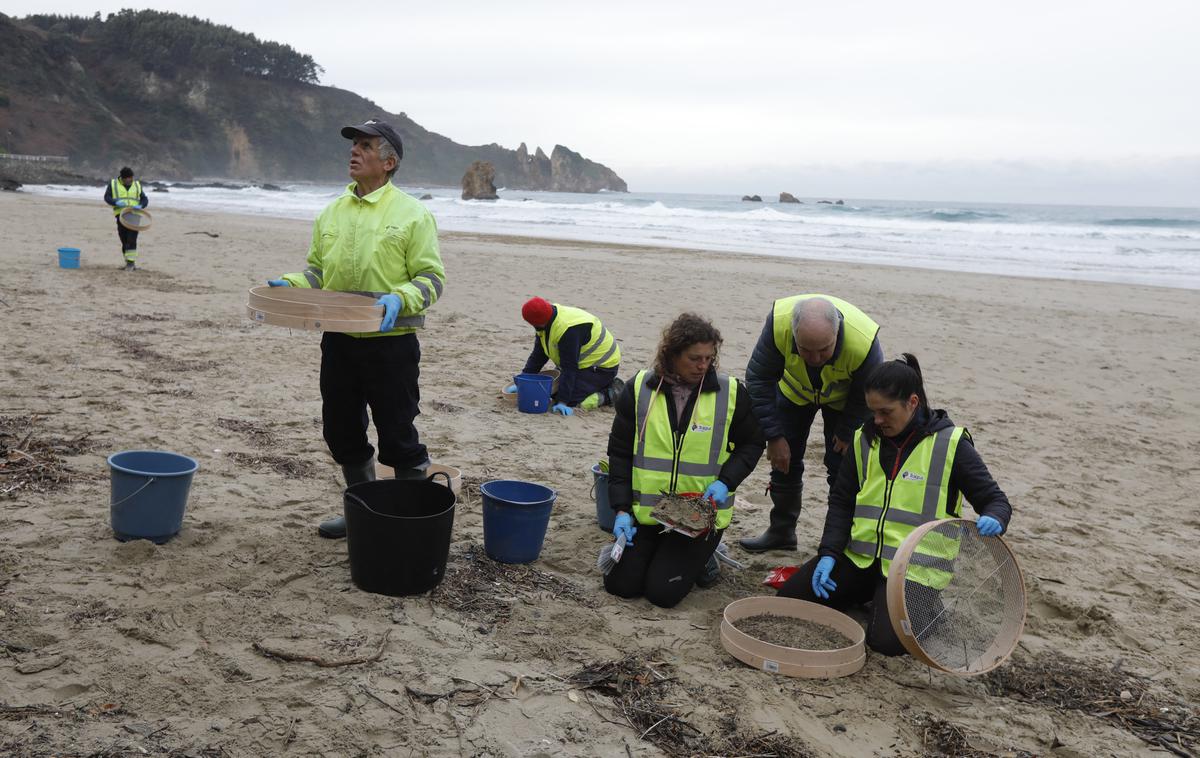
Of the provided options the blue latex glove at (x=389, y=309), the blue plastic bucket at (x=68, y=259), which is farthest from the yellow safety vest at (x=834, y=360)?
the blue plastic bucket at (x=68, y=259)

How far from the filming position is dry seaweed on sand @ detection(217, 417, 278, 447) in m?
5.79

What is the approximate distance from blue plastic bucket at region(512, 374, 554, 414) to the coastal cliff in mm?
78342

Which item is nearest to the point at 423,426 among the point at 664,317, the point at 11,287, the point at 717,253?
the point at 664,317

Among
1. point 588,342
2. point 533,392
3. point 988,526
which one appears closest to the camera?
point 988,526

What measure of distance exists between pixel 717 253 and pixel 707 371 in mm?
19521

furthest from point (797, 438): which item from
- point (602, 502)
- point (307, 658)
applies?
point (307, 658)

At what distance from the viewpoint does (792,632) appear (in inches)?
153

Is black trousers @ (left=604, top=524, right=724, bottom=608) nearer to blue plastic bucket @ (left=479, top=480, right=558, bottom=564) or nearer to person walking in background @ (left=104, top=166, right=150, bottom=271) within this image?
blue plastic bucket @ (left=479, top=480, right=558, bottom=564)

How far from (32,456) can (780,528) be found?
13.2 feet

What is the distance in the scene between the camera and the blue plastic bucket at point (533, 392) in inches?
281

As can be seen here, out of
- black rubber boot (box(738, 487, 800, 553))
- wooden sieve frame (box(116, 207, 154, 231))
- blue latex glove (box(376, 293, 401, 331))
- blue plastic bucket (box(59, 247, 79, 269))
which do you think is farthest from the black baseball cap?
blue plastic bucket (box(59, 247, 79, 269))

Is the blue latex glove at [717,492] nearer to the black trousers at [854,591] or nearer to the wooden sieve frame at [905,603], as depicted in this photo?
the black trousers at [854,591]

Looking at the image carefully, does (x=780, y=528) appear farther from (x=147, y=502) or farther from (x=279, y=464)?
(x=147, y=502)

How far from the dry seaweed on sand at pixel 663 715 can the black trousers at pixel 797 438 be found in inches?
65.9
